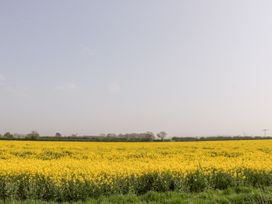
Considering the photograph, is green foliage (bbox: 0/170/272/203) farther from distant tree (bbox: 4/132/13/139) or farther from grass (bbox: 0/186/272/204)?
distant tree (bbox: 4/132/13/139)

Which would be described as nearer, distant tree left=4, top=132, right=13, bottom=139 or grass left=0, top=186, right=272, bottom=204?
grass left=0, top=186, right=272, bottom=204

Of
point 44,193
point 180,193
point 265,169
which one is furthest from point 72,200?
point 265,169

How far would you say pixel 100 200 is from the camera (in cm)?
1207

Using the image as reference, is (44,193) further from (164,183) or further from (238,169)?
(238,169)

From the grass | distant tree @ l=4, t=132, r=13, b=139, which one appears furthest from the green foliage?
distant tree @ l=4, t=132, r=13, b=139

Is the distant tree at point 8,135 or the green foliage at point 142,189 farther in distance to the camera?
the distant tree at point 8,135

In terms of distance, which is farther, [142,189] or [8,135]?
[8,135]

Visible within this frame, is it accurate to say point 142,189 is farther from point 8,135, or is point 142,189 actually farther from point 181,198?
point 8,135

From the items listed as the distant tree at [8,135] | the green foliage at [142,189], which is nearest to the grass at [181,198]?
the green foliage at [142,189]

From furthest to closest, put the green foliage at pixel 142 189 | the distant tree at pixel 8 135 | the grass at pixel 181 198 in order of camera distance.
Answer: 1. the distant tree at pixel 8 135
2. the green foliage at pixel 142 189
3. the grass at pixel 181 198

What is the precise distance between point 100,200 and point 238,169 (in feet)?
23.6

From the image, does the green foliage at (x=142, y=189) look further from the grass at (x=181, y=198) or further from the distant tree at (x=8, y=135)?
the distant tree at (x=8, y=135)

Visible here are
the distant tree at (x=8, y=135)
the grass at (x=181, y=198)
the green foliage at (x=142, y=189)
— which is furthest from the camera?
the distant tree at (x=8, y=135)

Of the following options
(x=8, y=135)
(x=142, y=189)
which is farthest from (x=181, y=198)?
(x=8, y=135)
